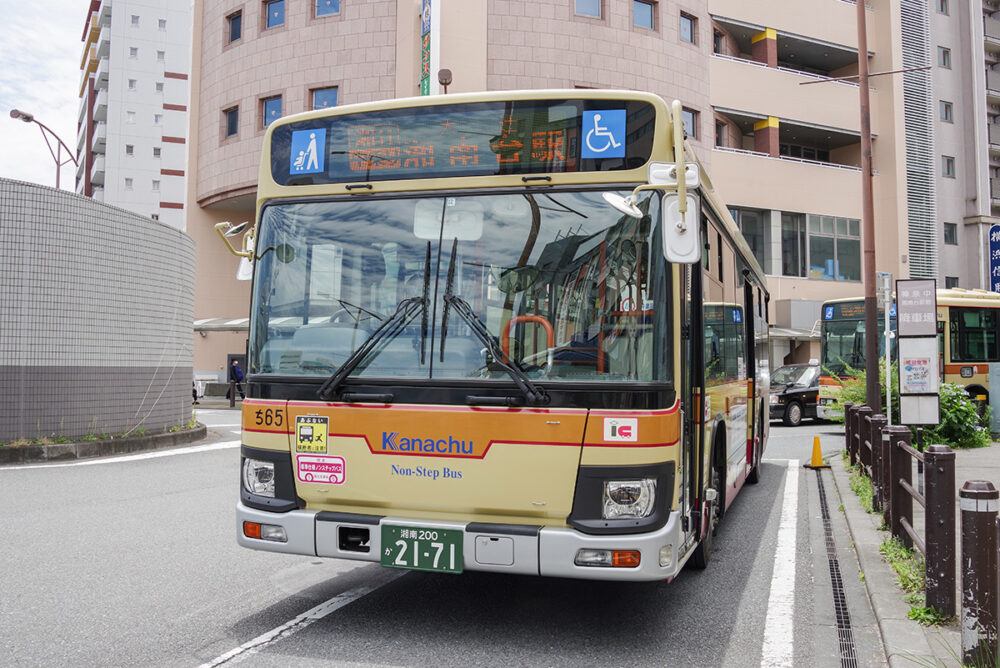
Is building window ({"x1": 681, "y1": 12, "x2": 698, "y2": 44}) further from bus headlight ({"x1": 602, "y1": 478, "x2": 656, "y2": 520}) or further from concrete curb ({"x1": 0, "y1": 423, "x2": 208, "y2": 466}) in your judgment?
bus headlight ({"x1": 602, "y1": 478, "x2": 656, "y2": 520})

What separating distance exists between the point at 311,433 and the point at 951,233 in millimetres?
46972

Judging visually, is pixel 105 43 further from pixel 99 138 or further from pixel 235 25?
pixel 235 25

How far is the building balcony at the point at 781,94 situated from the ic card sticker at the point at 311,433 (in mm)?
33026

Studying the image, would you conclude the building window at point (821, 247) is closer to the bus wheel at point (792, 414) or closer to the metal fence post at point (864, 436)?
the bus wheel at point (792, 414)

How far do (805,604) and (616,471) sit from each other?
2.25 metres

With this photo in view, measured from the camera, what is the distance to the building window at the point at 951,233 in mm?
44000

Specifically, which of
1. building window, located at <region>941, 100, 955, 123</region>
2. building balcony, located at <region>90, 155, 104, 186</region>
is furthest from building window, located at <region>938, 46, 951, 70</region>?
building balcony, located at <region>90, 155, 104, 186</region>

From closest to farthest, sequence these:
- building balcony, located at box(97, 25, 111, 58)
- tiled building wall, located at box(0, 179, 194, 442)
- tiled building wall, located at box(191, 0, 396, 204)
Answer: tiled building wall, located at box(0, 179, 194, 442), tiled building wall, located at box(191, 0, 396, 204), building balcony, located at box(97, 25, 111, 58)

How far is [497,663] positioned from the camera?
441cm

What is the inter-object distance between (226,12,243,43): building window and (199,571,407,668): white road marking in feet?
105

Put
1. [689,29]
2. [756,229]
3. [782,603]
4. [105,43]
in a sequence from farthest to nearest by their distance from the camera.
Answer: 1. [105,43]
2. [756,229]
3. [689,29]
4. [782,603]

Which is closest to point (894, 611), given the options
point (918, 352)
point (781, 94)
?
point (918, 352)

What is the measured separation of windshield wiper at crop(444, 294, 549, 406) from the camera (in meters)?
4.45

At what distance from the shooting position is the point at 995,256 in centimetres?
2155
